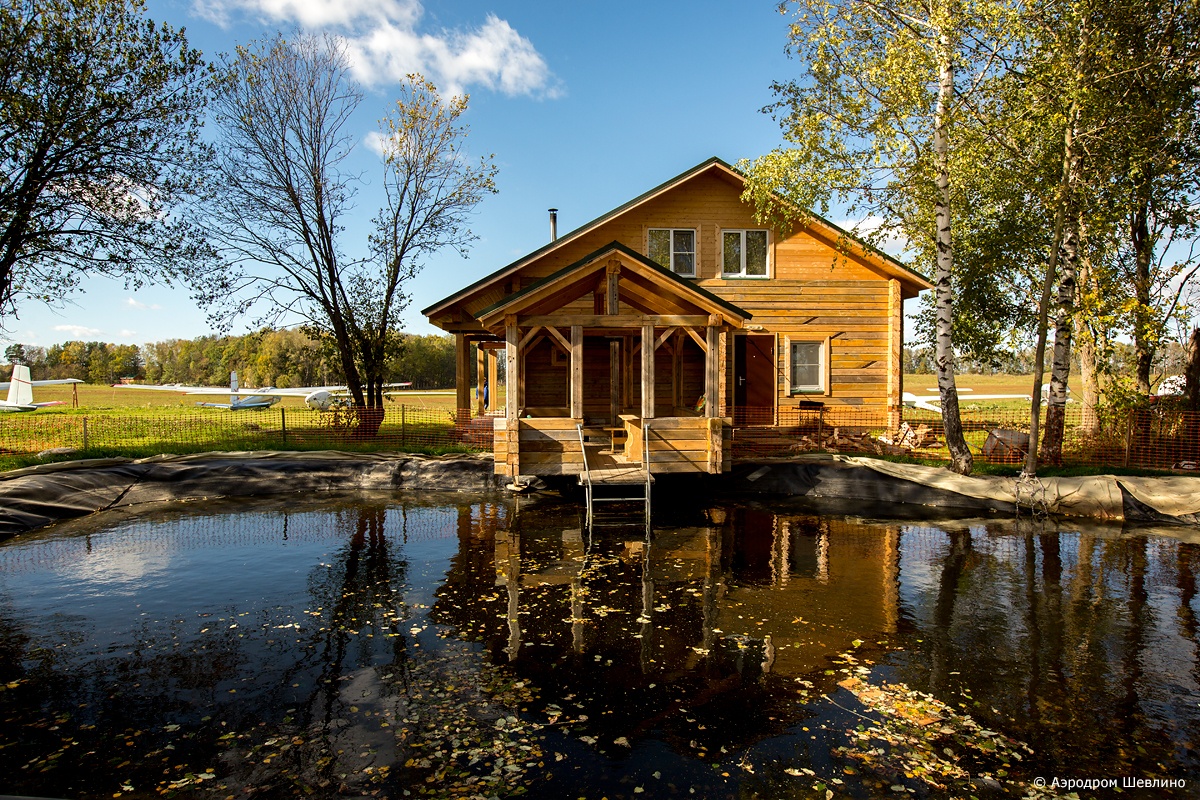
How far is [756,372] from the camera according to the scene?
65.6ft

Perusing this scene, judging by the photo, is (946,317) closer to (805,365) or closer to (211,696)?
(805,365)

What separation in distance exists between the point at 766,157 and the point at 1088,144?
252 inches

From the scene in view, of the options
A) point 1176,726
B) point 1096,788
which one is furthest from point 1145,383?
point 1096,788

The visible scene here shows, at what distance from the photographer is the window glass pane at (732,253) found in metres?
20.2

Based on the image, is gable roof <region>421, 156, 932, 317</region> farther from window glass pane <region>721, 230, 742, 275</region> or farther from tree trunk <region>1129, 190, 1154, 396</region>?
tree trunk <region>1129, 190, 1154, 396</region>

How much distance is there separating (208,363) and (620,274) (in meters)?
102

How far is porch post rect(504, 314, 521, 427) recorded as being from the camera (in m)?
12.7

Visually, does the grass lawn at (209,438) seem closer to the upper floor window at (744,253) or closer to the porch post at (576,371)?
the porch post at (576,371)

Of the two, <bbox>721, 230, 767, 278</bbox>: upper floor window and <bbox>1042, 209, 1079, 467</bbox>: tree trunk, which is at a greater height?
<bbox>721, 230, 767, 278</bbox>: upper floor window

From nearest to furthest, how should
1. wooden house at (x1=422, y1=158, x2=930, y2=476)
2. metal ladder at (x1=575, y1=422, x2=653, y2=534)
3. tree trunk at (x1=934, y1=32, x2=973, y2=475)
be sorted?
metal ladder at (x1=575, y1=422, x2=653, y2=534)
tree trunk at (x1=934, y1=32, x2=973, y2=475)
wooden house at (x1=422, y1=158, x2=930, y2=476)

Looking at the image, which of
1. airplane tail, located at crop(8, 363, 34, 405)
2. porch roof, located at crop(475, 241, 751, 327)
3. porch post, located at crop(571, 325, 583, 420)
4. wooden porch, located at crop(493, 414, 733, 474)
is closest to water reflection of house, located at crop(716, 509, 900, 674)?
wooden porch, located at crop(493, 414, 733, 474)

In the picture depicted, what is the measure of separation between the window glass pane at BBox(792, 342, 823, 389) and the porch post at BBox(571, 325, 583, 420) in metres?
9.64

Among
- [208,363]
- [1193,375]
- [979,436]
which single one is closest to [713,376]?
[979,436]

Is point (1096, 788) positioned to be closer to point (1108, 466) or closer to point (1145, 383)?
point (1108, 466)
